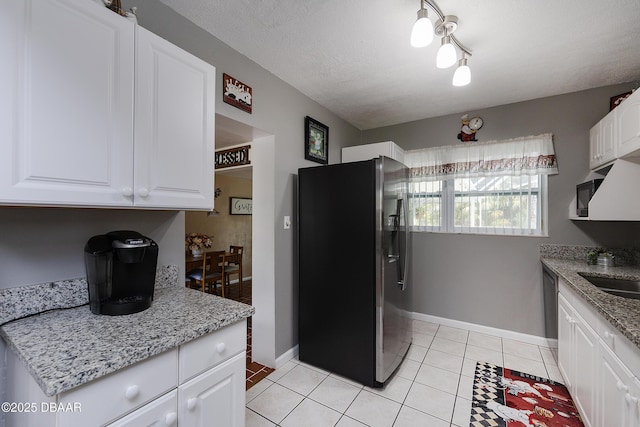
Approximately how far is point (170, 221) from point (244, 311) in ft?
2.49

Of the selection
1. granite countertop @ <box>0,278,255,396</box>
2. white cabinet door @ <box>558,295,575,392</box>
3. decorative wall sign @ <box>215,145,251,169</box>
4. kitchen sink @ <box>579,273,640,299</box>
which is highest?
decorative wall sign @ <box>215,145,251,169</box>

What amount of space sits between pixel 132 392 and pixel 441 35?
95.8 inches

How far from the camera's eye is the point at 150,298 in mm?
1250

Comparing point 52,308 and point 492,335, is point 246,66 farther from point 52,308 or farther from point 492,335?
point 492,335

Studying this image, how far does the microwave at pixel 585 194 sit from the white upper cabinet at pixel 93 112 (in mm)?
2878

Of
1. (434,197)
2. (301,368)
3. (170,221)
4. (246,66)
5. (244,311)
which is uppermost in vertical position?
(246,66)

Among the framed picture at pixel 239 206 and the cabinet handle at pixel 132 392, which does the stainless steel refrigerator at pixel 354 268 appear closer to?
the cabinet handle at pixel 132 392

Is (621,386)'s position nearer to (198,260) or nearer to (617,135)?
(617,135)

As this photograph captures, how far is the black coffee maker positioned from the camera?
1.12 m

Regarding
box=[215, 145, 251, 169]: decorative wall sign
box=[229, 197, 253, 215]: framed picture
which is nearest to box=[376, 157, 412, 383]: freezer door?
box=[215, 145, 251, 169]: decorative wall sign

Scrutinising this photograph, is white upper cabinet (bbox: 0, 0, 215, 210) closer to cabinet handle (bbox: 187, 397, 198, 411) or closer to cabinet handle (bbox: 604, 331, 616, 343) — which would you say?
cabinet handle (bbox: 187, 397, 198, 411)

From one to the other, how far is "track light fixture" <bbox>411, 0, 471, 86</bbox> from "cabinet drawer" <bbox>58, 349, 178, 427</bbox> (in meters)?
1.83

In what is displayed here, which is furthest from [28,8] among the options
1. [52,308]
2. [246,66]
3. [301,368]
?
[301,368]

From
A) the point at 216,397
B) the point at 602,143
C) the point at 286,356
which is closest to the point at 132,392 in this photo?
the point at 216,397
